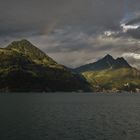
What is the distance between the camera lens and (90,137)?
88.6 meters

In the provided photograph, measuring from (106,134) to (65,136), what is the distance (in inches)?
490

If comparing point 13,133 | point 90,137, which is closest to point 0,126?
point 13,133

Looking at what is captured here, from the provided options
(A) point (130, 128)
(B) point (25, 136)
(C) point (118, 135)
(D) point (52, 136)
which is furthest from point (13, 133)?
(A) point (130, 128)

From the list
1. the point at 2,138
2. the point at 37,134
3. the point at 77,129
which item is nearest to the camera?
the point at 2,138

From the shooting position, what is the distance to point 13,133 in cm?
9300

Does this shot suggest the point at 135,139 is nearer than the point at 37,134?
Yes

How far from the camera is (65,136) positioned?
90.0 meters

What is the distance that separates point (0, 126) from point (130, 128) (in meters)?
42.8

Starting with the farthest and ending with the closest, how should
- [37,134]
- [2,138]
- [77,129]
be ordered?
[77,129] → [37,134] → [2,138]

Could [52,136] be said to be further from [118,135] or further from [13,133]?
[118,135]

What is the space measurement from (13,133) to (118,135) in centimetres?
3002

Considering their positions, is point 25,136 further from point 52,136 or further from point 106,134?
point 106,134

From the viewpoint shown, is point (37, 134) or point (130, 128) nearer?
point (37, 134)

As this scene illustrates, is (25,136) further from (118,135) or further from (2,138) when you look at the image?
(118,135)
